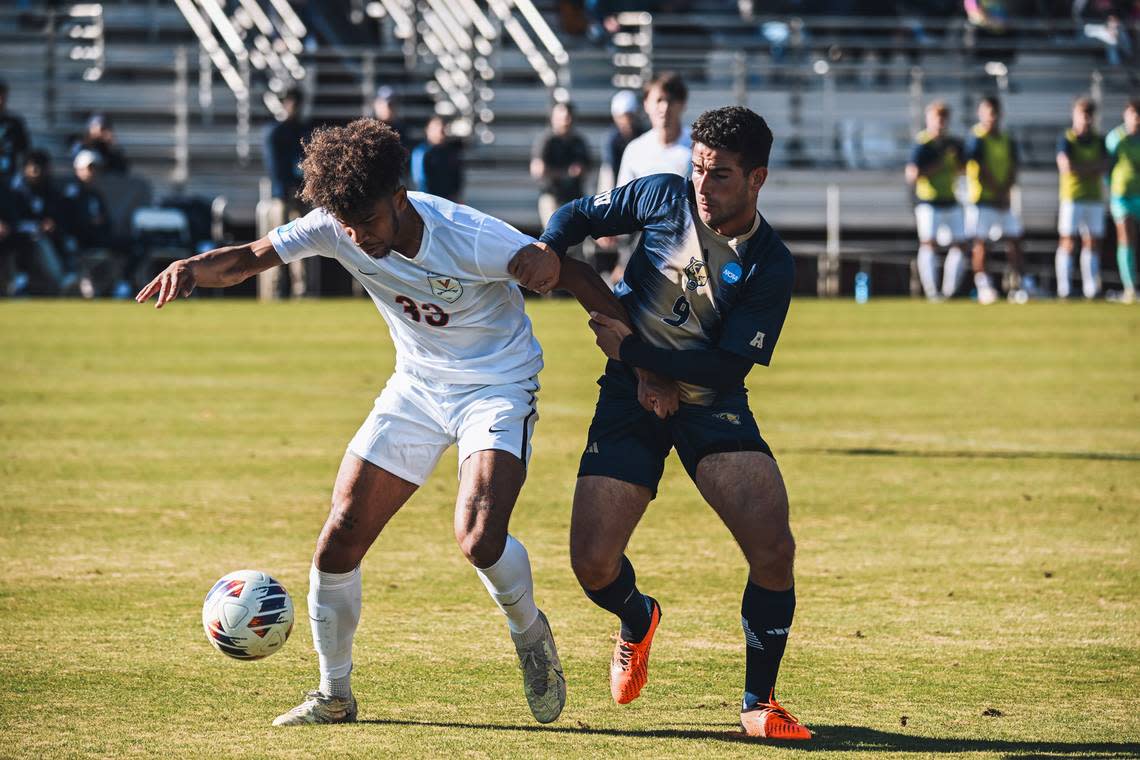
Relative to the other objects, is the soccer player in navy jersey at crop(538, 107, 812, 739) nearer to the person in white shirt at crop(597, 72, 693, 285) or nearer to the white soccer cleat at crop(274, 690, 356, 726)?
the white soccer cleat at crop(274, 690, 356, 726)

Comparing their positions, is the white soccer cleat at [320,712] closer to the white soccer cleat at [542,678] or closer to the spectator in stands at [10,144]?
the white soccer cleat at [542,678]

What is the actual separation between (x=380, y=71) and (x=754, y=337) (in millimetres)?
24658

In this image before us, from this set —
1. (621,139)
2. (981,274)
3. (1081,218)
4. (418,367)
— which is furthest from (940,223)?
(418,367)

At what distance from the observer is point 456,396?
6.22 metres

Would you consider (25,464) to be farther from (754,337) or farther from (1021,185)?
(1021,185)

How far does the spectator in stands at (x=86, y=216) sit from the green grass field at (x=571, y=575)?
27.8 ft

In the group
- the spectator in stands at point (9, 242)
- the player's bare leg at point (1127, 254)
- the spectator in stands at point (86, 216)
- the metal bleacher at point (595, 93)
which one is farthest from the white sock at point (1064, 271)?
the spectator in stands at point (9, 242)

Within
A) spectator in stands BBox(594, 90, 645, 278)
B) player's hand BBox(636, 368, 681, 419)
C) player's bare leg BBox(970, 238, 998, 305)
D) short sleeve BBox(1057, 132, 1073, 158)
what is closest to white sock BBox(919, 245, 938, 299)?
player's bare leg BBox(970, 238, 998, 305)

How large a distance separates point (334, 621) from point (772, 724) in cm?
154

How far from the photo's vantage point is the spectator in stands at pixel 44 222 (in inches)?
963

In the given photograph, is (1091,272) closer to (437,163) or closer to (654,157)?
(437,163)

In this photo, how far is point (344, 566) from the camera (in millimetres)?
6031

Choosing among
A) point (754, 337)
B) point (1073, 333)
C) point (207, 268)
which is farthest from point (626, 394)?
point (1073, 333)

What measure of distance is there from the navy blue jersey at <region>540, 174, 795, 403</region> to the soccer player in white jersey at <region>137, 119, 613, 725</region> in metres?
0.21
